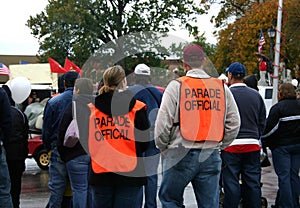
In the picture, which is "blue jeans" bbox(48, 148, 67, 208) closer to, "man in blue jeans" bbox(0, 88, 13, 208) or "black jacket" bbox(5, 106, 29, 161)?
"black jacket" bbox(5, 106, 29, 161)

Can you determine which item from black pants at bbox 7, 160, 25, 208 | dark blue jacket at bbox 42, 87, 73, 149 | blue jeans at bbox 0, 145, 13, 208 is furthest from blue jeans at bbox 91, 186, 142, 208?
black pants at bbox 7, 160, 25, 208

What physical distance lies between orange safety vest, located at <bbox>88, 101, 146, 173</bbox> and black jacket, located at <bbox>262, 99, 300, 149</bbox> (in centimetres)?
319

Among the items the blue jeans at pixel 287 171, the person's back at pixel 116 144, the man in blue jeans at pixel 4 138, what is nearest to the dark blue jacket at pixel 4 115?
the man in blue jeans at pixel 4 138

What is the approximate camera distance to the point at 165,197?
205 inches

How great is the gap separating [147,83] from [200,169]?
6.98 feet

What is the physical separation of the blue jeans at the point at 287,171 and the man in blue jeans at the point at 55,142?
2.93m

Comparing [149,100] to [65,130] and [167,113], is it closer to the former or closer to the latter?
[65,130]

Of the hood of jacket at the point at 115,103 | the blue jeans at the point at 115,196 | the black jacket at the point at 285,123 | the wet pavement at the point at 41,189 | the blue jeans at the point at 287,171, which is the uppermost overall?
the hood of jacket at the point at 115,103

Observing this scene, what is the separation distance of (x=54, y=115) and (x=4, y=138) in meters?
0.79

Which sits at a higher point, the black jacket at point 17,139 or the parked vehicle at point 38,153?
the black jacket at point 17,139

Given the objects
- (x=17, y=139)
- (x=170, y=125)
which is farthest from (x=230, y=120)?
(x=17, y=139)

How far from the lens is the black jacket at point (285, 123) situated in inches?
289

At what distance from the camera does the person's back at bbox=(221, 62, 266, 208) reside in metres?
6.75

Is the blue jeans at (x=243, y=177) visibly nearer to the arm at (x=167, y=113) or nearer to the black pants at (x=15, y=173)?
the arm at (x=167, y=113)
